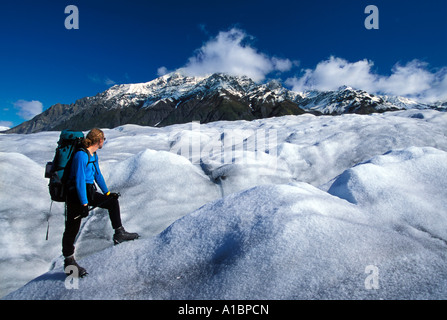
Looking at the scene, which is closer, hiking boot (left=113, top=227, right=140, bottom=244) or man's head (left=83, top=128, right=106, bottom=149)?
man's head (left=83, top=128, right=106, bottom=149)

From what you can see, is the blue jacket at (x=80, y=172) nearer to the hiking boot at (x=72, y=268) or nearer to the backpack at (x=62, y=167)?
the backpack at (x=62, y=167)

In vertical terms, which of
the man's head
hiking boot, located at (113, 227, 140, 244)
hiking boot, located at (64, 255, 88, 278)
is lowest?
hiking boot, located at (64, 255, 88, 278)

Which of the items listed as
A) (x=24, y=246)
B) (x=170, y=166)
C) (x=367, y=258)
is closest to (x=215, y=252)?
(x=367, y=258)

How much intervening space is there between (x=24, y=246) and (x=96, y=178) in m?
2.69

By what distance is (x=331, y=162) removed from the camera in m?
10.2

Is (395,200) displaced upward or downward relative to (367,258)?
upward

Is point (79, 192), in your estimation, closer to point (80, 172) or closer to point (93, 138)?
point (80, 172)

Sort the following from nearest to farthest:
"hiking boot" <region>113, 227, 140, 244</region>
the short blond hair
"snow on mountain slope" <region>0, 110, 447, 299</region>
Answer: "snow on mountain slope" <region>0, 110, 447, 299</region> < the short blond hair < "hiking boot" <region>113, 227, 140, 244</region>

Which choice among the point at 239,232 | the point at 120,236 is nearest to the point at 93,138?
the point at 120,236

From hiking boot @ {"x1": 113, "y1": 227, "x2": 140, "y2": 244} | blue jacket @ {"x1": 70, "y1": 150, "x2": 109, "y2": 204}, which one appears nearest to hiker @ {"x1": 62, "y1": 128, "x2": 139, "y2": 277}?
blue jacket @ {"x1": 70, "y1": 150, "x2": 109, "y2": 204}

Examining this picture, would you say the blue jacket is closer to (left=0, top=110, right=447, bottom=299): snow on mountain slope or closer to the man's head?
the man's head

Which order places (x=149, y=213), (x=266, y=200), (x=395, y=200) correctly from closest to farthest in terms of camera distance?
(x=266, y=200) → (x=395, y=200) → (x=149, y=213)

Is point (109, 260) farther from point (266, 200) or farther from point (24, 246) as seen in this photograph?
point (24, 246)

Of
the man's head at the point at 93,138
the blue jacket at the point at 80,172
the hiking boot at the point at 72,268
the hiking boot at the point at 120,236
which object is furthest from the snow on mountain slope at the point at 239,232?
the man's head at the point at 93,138
